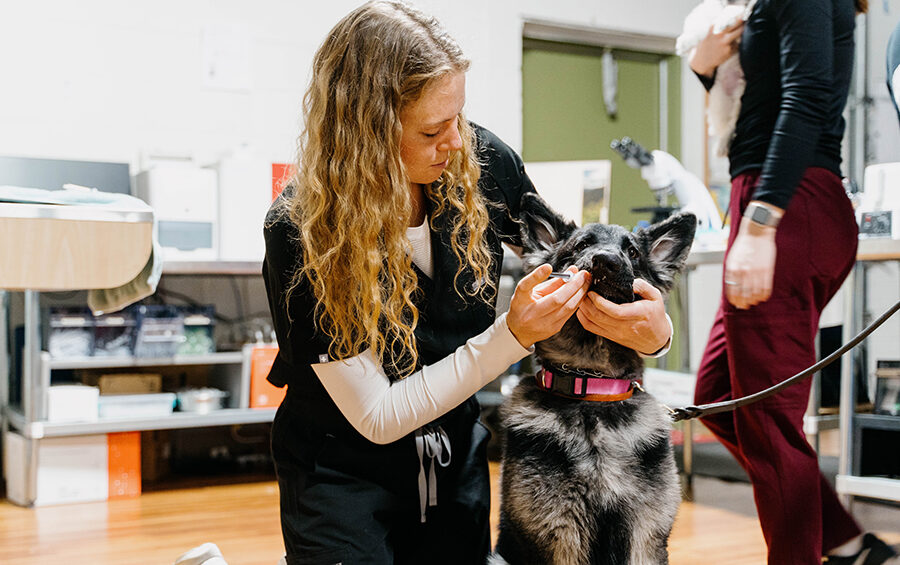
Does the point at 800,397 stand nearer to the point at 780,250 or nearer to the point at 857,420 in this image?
the point at 780,250

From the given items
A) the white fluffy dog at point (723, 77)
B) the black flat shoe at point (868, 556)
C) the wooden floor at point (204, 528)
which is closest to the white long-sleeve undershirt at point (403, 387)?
the white fluffy dog at point (723, 77)

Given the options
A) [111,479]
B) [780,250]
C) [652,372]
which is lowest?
[111,479]

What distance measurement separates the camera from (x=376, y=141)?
4.24 ft

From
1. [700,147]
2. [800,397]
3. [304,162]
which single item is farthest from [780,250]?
[700,147]

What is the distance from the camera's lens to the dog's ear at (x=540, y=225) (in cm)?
138

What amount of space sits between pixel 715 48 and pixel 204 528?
2.03 m

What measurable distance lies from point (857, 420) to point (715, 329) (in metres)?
0.90

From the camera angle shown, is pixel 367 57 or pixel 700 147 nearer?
pixel 367 57

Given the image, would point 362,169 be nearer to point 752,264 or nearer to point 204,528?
point 752,264

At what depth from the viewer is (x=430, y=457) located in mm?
1478

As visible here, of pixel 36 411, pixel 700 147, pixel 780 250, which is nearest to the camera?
pixel 780 250

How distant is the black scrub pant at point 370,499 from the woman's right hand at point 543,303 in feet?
1.18

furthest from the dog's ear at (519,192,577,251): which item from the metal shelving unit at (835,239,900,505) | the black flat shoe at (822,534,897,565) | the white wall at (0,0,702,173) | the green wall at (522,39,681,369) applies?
the green wall at (522,39,681,369)

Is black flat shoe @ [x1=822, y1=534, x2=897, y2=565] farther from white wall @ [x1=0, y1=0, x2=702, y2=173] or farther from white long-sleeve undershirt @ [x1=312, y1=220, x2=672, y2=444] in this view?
white wall @ [x1=0, y1=0, x2=702, y2=173]
